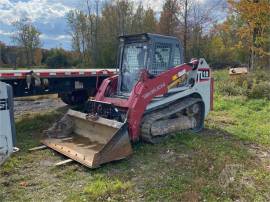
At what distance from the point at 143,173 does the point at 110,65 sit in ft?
89.2

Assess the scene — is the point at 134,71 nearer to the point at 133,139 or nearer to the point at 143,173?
the point at 133,139

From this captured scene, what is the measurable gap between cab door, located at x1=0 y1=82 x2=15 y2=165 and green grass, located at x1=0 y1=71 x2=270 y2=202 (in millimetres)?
748

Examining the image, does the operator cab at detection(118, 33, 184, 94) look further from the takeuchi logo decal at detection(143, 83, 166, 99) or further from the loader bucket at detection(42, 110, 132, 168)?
the loader bucket at detection(42, 110, 132, 168)

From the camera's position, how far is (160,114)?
7367 millimetres

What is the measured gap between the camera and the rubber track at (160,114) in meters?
6.95

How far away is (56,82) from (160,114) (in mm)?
3732

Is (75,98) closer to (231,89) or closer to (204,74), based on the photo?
(204,74)

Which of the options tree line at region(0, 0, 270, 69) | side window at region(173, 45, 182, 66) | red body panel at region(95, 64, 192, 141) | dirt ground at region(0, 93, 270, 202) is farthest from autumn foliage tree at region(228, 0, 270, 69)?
red body panel at region(95, 64, 192, 141)

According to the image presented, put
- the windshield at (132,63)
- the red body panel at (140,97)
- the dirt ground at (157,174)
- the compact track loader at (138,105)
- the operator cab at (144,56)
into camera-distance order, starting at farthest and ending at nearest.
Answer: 1. the windshield at (132,63)
2. the operator cab at (144,56)
3. the red body panel at (140,97)
4. the compact track loader at (138,105)
5. the dirt ground at (157,174)

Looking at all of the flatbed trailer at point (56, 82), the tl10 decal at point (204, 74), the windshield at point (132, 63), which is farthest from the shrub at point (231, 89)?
the windshield at point (132, 63)

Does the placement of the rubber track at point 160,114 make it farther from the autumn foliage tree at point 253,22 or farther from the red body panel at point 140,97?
the autumn foliage tree at point 253,22

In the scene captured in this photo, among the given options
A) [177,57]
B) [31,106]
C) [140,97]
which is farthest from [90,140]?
[31,106]

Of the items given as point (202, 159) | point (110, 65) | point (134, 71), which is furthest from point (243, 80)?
point (110, 65)

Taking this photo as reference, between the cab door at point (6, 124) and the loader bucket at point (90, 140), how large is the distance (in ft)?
4.96
